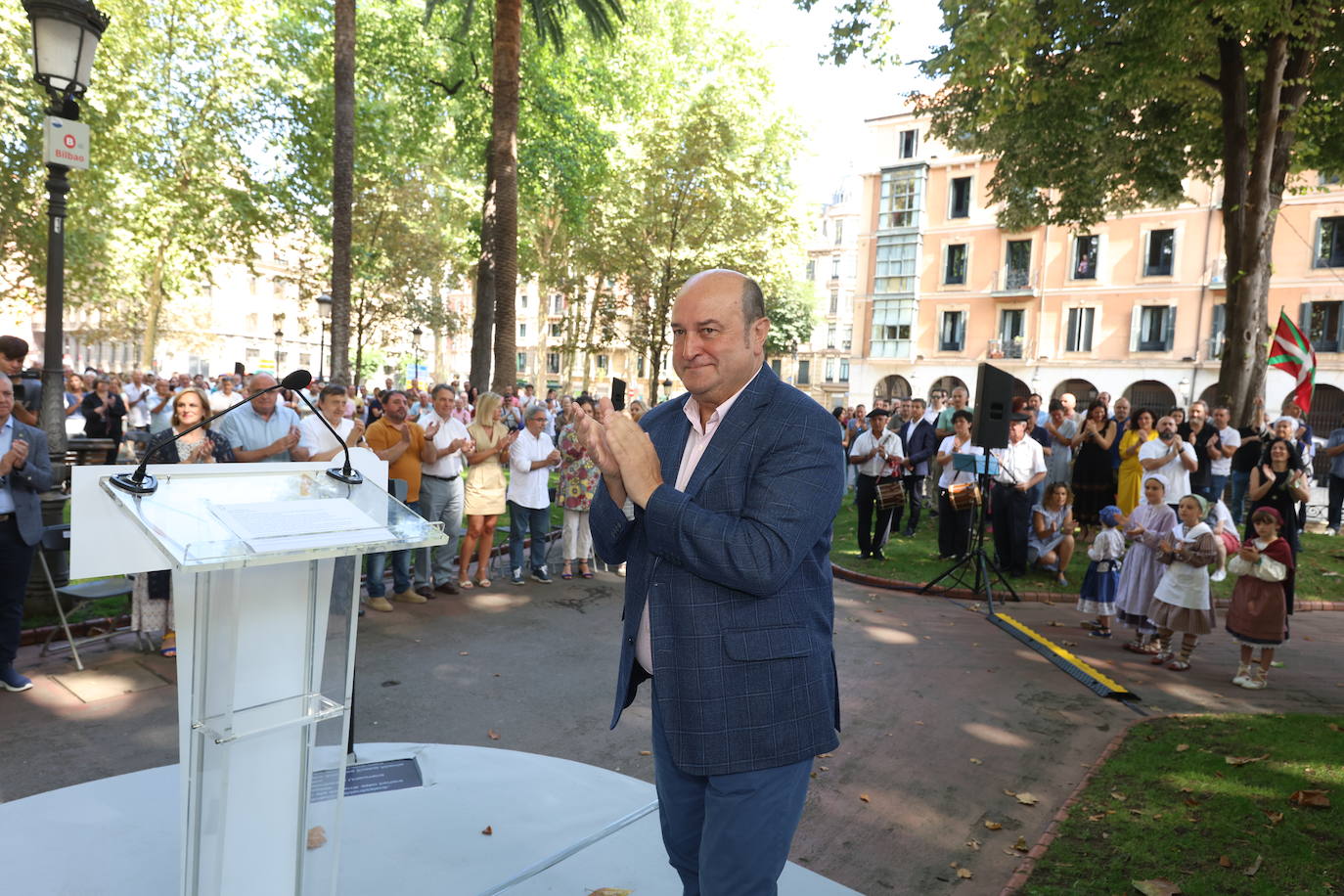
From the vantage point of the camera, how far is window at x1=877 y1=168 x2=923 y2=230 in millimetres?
37875

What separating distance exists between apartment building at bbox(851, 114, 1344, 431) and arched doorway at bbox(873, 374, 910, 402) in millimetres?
55

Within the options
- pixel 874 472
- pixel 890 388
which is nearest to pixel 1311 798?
pixel 874 472

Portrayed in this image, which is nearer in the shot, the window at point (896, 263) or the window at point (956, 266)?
the window at point (956, 266)

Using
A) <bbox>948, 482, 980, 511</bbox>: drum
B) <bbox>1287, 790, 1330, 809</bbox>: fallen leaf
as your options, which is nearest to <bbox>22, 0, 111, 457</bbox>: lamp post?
<bbox>1287, 790, 1330, 809</bbox>: fallen leaf

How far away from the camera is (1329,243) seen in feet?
96.8

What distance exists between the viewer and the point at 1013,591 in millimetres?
9688

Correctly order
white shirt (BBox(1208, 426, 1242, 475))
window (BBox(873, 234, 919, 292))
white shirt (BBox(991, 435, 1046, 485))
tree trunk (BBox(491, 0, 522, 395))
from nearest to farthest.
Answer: white shirt (BBox(991, 435, 1046, 485)) → white shirt (BBox(1208, 426, 1242, 475)) → tree trunk (BBox(491, 0, 522, 395)) → window (BBox(873, 234, 919, 292))

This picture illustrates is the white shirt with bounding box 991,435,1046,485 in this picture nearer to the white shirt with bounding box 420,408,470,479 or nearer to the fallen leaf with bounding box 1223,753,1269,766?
the fallen leaf with bounding box 1223,753,1269,766

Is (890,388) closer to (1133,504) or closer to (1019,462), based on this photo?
(1133,504)

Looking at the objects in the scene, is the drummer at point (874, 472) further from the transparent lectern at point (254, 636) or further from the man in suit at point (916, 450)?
the transparent lectern at point (254, 636)

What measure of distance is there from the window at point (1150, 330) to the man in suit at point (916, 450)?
24.2 meters

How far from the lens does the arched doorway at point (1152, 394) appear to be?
33.2 metres

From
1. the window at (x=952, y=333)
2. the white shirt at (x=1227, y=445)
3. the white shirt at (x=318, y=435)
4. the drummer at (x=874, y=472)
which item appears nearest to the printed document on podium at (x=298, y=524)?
the white shirt at (x=318, y=435)

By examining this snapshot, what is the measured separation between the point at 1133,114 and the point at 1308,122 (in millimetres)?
2920
